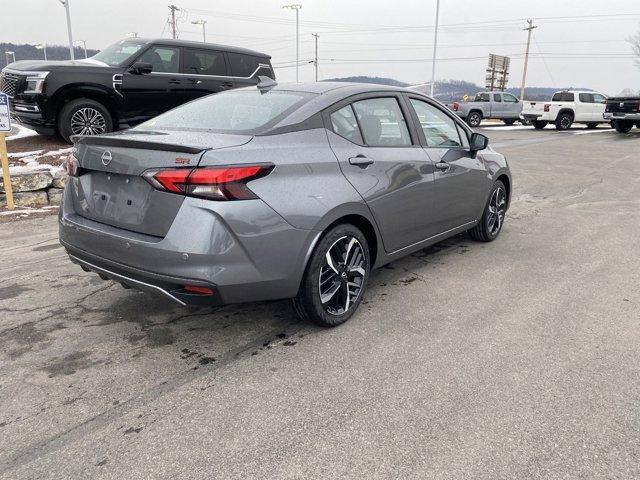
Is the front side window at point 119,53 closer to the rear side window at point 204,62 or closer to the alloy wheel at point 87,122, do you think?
the rear side window at point 204,62

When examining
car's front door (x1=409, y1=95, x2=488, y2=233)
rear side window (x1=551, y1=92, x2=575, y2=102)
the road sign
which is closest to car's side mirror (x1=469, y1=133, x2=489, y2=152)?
car's front door (x1=409, y1=95, x2=488, y2=233)

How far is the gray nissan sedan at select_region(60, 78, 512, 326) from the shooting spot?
288cm

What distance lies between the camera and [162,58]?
9539 millimetres

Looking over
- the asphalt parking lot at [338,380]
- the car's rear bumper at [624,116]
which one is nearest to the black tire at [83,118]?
the asphalt parking lot at [338,380]

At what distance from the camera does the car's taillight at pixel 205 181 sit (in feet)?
Result: 9.32

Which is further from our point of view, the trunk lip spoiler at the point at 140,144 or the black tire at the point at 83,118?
the black tire at the point at 83,118

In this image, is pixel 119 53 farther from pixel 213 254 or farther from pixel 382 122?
pixel 213 254

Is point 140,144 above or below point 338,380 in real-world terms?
above

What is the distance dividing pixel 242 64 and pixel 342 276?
26.4 feet

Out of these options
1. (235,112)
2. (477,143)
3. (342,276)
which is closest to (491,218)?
(477,143)

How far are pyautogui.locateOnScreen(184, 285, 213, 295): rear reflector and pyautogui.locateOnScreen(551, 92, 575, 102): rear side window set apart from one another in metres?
26.3

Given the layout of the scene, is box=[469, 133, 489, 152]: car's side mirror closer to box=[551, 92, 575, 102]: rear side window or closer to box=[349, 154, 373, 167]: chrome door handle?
box=[349, 154, 373, 167]: chrome door handle

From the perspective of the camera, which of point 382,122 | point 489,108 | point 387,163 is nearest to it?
point 387,163

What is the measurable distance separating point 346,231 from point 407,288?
1117 mm
